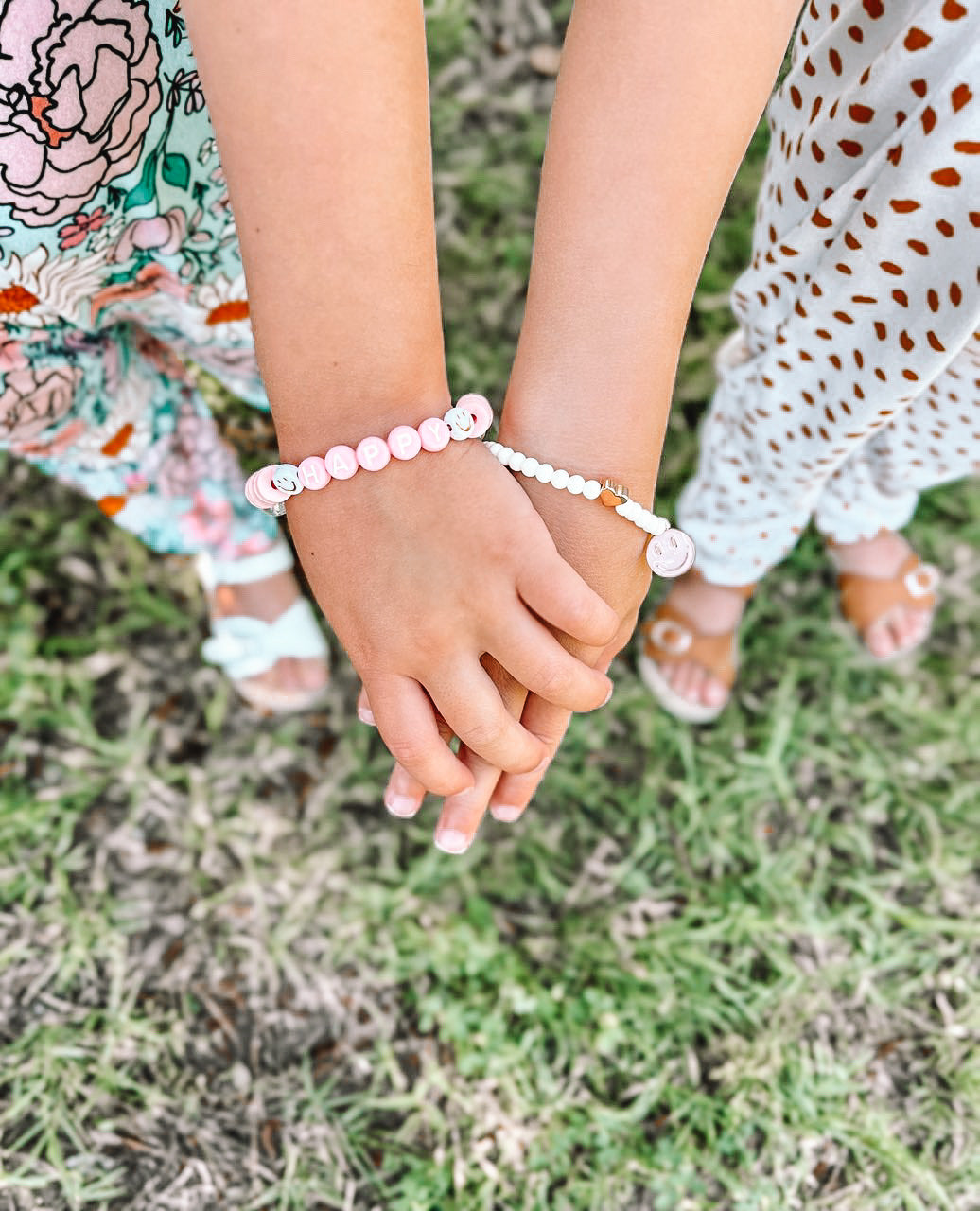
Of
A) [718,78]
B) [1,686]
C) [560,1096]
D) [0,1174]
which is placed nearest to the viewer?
[718,78]

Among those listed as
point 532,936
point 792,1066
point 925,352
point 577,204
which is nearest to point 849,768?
point 792,1066

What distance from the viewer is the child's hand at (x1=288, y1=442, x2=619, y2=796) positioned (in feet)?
3.27

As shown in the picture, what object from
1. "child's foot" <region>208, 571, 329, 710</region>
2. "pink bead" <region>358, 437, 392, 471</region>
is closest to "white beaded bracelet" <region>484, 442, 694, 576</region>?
"pink bead" <region>358, 437, 392, 471</region>

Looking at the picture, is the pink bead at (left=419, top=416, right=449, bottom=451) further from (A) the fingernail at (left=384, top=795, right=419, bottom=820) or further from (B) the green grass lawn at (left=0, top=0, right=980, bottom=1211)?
(B) the green grass lawn at (left=0, top=0, right=980, bottom=1211)

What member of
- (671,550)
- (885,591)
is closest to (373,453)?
(671,550)

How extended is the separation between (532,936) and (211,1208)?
70 cm

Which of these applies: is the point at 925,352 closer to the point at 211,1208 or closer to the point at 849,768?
the point at 849,768

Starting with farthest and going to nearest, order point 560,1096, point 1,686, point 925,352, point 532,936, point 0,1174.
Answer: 1. point 1,686
2. point 532,936
3. point 560,1096
4. point 0,1174
5. point 925,352

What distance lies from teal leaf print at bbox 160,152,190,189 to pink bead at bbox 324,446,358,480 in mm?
416

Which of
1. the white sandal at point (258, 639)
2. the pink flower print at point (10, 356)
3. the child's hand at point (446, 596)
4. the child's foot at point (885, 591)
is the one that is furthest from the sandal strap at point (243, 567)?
the child's foot at point (885, 591)

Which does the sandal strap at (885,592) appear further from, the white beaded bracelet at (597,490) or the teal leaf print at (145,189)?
the teal leaf print at (145,189)

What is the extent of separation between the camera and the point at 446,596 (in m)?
1.01

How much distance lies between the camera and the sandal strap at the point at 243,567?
6.26 feet

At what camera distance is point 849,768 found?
6.55 ft
